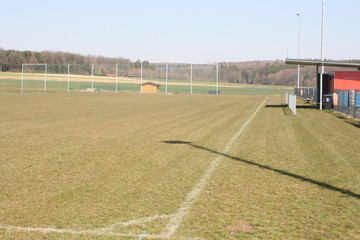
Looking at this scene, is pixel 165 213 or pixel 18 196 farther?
pixel 18 196

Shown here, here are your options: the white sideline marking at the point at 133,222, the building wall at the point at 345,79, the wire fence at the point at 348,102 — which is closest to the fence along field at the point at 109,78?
the building wall at the point at 345,79

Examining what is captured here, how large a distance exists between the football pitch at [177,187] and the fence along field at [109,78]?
63.4 metres

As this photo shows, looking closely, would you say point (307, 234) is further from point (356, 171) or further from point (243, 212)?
point (356, 171)

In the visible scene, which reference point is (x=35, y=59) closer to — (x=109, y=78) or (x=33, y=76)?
(x=109, y=78)

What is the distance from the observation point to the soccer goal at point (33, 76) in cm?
7531

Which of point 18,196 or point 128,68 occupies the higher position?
point 128,68

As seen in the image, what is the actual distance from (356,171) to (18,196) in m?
6.43

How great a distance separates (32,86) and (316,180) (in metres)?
72.1

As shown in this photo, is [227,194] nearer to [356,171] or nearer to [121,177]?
[121,177]

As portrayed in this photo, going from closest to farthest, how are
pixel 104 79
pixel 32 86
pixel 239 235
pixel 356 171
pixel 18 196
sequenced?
1. pixel 239 235
2. pixel 18 196
3. pixel 356 171
4. pixel 32 86
5. pixel 104 79

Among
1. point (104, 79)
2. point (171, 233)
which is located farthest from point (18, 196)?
point (104, 79)

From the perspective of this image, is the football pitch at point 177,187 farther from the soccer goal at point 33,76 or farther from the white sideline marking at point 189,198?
the soccer goal at point 33,76

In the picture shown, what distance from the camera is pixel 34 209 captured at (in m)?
6.41

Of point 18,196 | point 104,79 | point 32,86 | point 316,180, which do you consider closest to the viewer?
point 18,196
